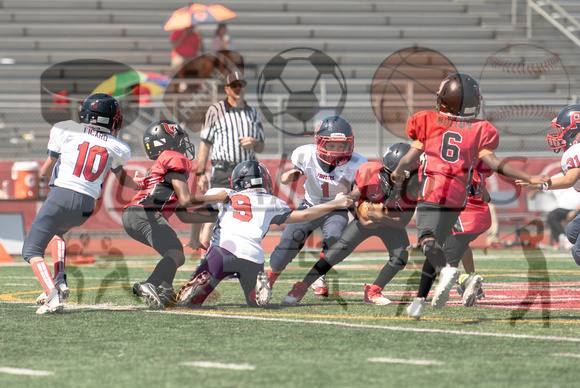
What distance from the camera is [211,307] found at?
20.4 ft

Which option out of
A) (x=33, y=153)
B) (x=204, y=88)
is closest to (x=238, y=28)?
(x=204, y=88)

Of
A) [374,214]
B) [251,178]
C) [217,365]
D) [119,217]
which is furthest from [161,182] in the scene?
[119,217]

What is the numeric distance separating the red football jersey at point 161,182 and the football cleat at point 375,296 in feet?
5.40

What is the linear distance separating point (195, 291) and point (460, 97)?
2.29 meters

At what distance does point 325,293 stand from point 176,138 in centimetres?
181

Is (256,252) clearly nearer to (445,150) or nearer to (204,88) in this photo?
(445,150)

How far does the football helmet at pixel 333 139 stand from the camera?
6941mm

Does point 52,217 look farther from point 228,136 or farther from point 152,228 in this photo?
point 228,136

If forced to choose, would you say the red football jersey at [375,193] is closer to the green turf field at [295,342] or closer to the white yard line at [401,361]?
the green turf field at [295,342]

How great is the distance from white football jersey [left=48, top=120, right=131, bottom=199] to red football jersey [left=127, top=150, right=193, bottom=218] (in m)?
0.35

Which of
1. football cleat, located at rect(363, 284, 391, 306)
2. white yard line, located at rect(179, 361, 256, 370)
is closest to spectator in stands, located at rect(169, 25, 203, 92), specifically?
football cleat, located at rect(363, 284, 391, 306)

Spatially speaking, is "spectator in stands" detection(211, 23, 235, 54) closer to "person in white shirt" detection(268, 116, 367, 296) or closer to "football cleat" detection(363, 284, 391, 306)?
"person in white shirt" detection(268, 116, 367, 296)

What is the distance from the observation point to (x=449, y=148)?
5.47 m

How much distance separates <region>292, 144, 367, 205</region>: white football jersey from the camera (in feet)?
23.4
